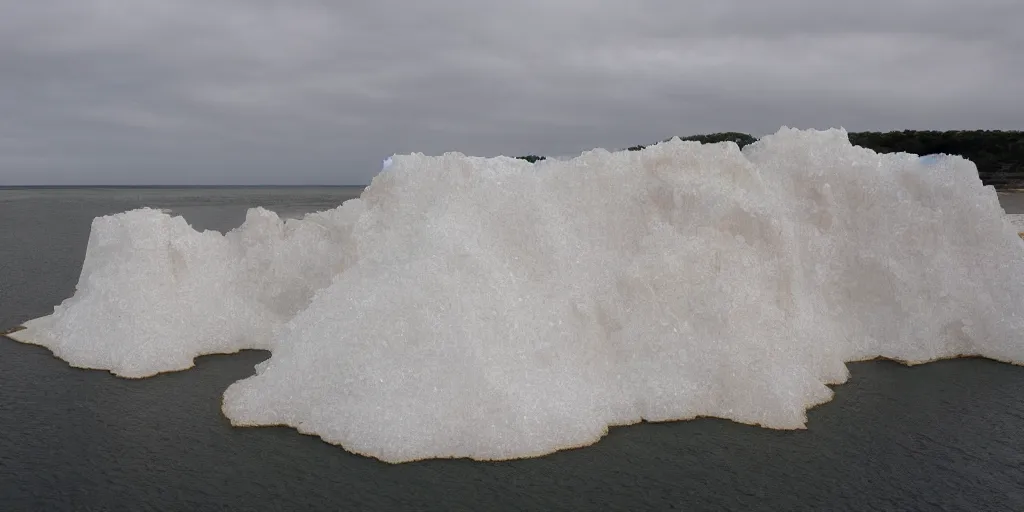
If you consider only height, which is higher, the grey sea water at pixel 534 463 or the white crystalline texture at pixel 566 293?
the white crystalline texture at pixel 566 293

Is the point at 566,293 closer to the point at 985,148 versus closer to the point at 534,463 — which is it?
the point at 534,463

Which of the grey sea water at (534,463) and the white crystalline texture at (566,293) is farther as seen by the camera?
the white crystalline texture at (566,293)

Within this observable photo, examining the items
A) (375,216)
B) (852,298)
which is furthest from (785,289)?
(375,216)

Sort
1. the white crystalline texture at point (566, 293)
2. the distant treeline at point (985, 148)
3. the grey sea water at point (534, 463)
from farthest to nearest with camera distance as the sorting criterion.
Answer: the distant treeline at point (985, 148), the white crystalline texture at point (566, 293), the grey sea water at point (534, 463)

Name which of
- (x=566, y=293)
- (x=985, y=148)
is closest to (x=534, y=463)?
(x=566, y=293)

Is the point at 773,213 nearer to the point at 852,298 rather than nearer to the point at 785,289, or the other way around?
the point at 785,289

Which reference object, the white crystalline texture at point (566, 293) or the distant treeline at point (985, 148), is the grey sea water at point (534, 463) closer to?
the white crystalline texture at point (566, 293)

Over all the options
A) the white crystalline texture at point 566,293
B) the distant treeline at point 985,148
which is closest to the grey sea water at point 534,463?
the white crystalline texture at point 566,293
